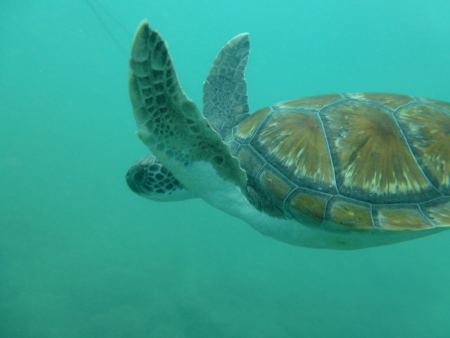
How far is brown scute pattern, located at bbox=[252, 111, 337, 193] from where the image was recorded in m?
1.94

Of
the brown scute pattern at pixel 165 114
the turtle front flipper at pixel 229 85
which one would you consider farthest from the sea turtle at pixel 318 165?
the turtle front flipper at pixel 229 85

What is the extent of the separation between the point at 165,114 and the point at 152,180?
104 cm

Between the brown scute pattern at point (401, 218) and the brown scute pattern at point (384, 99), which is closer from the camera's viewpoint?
the brown scute pattern at point (401, 218)

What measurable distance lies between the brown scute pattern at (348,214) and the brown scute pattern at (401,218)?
65 millimetres

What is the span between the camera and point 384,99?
2395 mm

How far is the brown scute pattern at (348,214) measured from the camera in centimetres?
180

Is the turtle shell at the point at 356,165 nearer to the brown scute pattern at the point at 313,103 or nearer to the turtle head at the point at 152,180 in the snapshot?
the brown scute pattern at the point at 313,103

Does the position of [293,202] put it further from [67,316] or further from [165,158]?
[67,316]

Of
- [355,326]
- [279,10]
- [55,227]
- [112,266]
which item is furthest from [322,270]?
[279,10]

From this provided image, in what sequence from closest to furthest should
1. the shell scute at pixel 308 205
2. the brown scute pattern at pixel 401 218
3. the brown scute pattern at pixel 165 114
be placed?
the brown scute pattern at pixel 165 114
the brown scute pattern at pixel 401 218
the shell scute at pixel 308 205

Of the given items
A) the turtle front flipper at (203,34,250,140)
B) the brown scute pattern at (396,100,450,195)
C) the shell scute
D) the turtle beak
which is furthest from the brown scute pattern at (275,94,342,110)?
the turtle beak

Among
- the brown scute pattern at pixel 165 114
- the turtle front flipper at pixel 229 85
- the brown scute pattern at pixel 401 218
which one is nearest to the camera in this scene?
the brown scute pattern at pixel 165 114

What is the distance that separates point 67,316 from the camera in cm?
523

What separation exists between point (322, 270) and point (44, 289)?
742 cm
